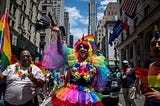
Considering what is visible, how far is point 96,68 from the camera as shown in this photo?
16.9 ft

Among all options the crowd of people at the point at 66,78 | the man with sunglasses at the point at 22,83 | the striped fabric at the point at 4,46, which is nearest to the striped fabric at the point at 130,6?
the striped fabric at the point at 4,46

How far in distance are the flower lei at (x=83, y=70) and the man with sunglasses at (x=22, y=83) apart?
0.67 metres

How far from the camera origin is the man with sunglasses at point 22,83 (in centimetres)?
452

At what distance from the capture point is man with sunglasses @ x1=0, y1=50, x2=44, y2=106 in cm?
452

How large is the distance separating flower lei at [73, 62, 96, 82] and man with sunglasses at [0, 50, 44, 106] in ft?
2.21

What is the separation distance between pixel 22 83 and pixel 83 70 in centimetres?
110

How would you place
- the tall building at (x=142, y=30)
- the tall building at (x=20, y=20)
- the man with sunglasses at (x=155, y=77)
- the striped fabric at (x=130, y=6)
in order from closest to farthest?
the man with sunglasses at (x=155, y=77) → the striped fabric at (x=130, y=6) → the tall building at (x=142, y=30) → the tall building at (x=20, y=20)

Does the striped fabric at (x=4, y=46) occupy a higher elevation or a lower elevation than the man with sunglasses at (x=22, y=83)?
higher

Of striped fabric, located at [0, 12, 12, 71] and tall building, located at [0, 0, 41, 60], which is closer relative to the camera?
striped fabric, located at [0, 12, 12, 71]

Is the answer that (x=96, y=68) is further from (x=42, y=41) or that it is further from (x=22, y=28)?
(x=42, y=41)

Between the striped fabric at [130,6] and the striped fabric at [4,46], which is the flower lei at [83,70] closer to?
the striped fabric at [4,46]

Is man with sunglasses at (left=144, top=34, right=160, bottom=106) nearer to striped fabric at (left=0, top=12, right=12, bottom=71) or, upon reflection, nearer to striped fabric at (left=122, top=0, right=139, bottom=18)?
striped fabric at (left=0, top=12, right=12, bottom=71)

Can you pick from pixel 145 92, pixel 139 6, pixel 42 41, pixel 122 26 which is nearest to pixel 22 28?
pixel 139 6

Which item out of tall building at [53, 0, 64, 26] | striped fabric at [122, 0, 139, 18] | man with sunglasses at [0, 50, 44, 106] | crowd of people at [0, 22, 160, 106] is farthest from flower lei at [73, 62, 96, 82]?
tall building at [53, 0, 64, 26]
